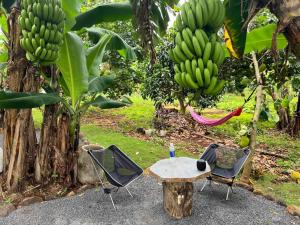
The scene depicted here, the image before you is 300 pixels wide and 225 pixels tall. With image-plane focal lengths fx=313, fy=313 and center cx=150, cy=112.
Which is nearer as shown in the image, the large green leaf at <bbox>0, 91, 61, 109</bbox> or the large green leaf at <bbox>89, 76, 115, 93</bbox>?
the large green leaf at <bbox>0, 91, 61, 109</bbox>

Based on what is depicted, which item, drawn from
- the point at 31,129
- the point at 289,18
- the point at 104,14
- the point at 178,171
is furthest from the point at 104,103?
the point at 289,18

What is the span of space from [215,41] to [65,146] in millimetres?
3214

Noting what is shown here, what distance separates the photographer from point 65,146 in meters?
4.21

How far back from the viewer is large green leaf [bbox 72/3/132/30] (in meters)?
3.79

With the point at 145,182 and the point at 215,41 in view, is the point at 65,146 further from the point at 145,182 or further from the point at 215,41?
the point at 215,41

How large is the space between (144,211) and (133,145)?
10.1 feet

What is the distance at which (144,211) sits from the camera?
374 cm

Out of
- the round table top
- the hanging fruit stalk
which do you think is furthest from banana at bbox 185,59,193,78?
the round table top

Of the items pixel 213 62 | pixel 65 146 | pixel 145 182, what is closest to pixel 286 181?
pixel 145 182

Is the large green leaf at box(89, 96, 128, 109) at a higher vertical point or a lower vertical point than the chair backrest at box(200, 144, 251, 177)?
higher

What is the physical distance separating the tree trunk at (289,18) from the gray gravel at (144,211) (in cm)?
253

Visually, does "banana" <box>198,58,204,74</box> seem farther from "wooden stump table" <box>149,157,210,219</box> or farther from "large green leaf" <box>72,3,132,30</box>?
Result: "large green leaf" <box>72,3,132,30</box>

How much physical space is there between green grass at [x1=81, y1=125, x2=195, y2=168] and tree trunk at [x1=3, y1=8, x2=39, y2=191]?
206 centimetres

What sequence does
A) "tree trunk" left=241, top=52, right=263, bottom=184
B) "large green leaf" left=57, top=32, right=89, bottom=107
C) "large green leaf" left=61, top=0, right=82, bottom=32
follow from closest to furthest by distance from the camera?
"large green leaf" left=61, top=0, right=82, bottom=32
"large green leaf" left=57, top=32, right=89, bottom=107
"tree trunk" left=241, top=52, right=263, bottom=184
